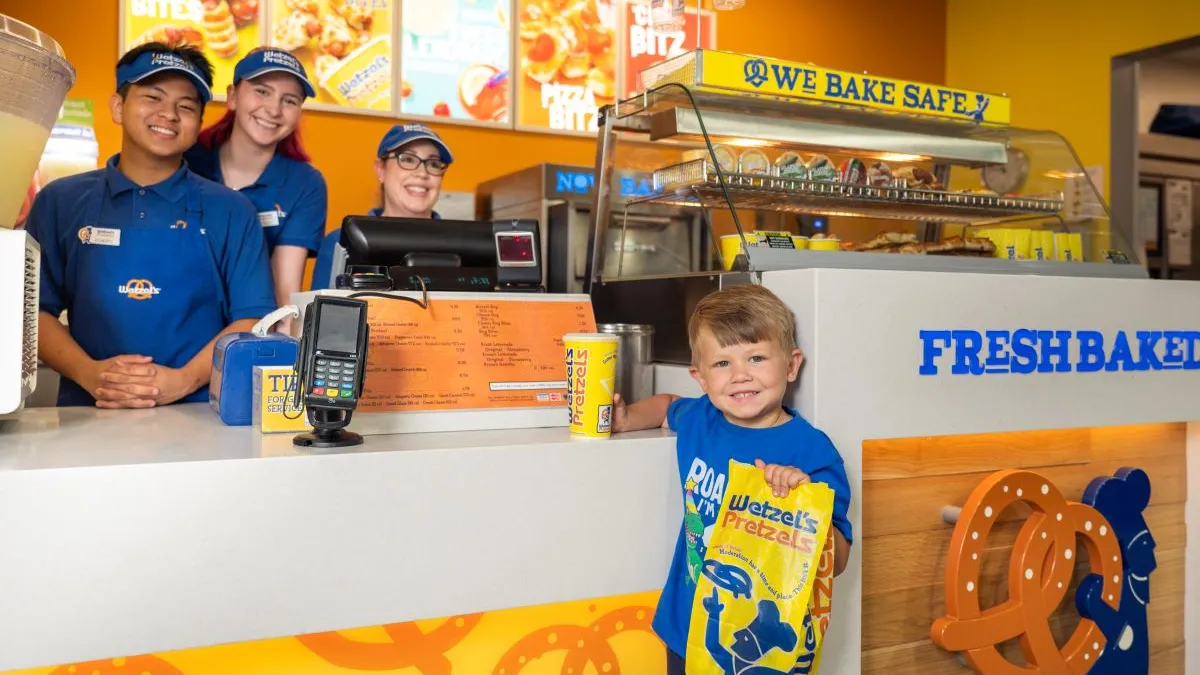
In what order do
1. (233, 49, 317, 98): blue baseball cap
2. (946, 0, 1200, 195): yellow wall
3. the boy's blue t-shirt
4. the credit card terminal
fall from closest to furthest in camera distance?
the credit card terminal < the boy's blue t-shirt < (233, 49, 317, 98): blue baseball cap < (946, 0, 1200, 195): yellow wall

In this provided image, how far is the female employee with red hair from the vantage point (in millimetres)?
2863

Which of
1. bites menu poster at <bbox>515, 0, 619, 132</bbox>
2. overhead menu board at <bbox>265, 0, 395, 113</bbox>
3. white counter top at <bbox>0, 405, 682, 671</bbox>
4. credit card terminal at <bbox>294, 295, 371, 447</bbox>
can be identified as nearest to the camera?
white counter top at <bbox>0, 405, 682, 671</bbox>

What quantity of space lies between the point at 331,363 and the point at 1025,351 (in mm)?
1421

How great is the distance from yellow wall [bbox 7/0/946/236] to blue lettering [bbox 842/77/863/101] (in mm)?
2671

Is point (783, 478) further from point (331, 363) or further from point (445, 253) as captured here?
point (445, 253)

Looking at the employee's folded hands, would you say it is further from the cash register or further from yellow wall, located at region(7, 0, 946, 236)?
yellow wall, located at region(7, 0, 946, 236)

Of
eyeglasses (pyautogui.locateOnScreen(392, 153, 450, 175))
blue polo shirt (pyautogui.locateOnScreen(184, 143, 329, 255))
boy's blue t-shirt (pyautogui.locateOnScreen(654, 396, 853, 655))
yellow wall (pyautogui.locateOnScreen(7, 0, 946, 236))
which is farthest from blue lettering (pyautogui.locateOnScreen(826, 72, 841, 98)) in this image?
yellow wall (pyautogui.locateOnScreen(7, 0, 946, 236))

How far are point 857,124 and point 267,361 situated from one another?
1501 millimetres

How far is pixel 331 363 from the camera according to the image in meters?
1.49

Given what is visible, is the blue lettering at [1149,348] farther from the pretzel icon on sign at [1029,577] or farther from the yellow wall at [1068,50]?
the yellow wall at [1068,50]

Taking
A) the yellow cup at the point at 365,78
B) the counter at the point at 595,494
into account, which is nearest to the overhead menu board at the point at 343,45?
the yellow cup at the point at 365,78

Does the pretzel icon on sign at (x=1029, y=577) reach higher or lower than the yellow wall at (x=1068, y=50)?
lower

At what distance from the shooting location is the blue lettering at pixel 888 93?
236 cm

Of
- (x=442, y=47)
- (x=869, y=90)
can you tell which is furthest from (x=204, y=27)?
(x=869, y=90)
